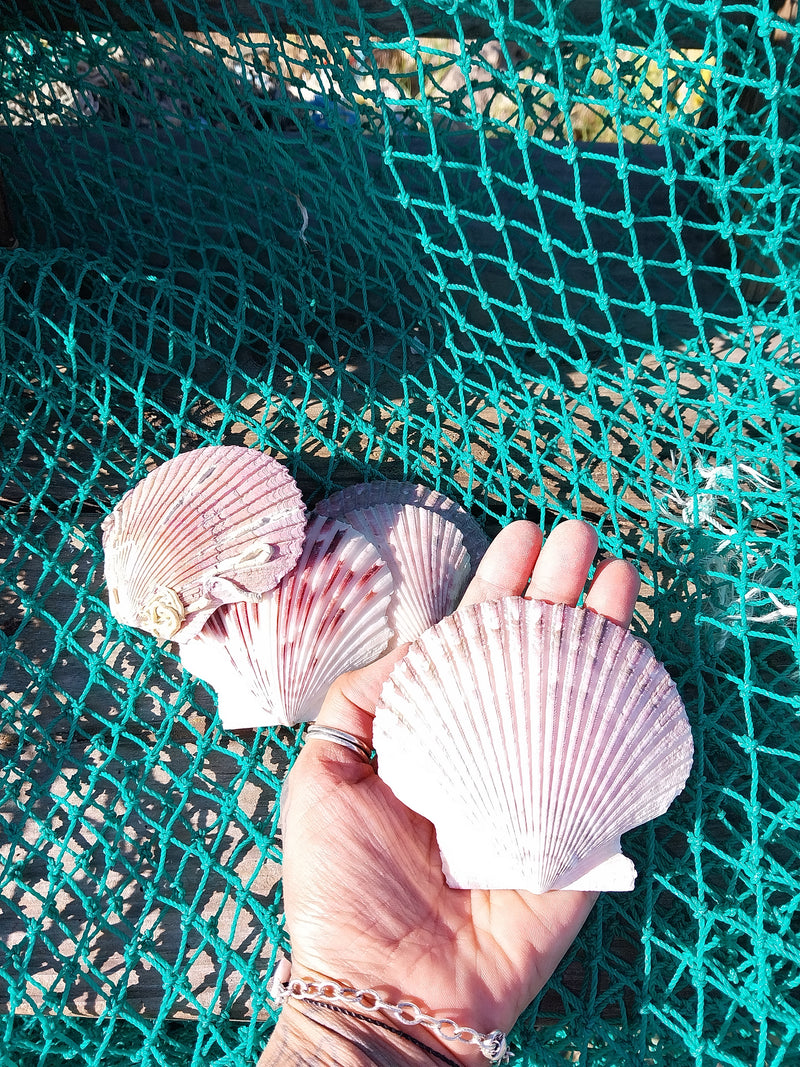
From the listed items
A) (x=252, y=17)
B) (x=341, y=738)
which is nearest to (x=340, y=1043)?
(x=341, y=738)

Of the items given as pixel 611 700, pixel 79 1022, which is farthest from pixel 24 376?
pixel 611 700

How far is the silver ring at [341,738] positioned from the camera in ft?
3.63

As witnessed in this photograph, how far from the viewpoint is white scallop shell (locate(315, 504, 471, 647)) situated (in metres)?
1.29

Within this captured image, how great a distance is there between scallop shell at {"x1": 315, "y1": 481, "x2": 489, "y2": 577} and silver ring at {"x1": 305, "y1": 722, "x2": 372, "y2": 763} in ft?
1.32

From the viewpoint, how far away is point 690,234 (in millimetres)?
1717

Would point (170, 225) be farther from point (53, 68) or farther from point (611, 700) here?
point (611, 700)

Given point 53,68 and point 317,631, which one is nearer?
point 317,631

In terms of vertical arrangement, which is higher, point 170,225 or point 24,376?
point 170,225

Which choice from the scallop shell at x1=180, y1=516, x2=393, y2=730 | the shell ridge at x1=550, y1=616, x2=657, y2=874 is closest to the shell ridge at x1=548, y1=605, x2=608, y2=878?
the shell ridge at x1=550, y1=616, x2=657, y2=874

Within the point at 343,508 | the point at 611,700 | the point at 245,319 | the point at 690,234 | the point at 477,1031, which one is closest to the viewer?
the point at 477,1031

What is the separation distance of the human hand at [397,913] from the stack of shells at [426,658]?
0.04 meters

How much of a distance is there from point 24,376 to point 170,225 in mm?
469

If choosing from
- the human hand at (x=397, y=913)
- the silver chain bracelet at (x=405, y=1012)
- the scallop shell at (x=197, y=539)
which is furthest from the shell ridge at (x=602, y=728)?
the scallop shell at (x=197, y=539)

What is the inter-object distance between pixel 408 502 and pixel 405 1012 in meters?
0.83
